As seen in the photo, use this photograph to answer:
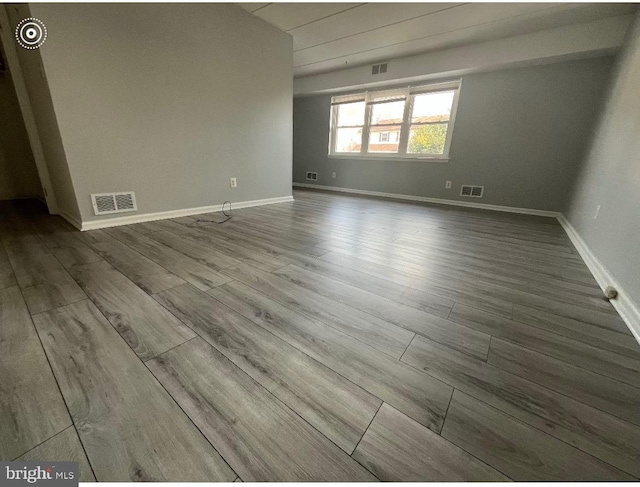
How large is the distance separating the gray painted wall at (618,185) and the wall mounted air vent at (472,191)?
1224 millimetres

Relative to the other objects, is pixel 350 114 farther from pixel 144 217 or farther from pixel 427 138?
pixel 144 217

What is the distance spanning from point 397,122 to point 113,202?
437 centimetres

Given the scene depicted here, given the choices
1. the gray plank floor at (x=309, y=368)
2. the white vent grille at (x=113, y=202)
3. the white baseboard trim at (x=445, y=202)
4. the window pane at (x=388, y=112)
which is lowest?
the gray plank floor at (x=309, y=368)

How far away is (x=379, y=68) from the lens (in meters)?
4.18

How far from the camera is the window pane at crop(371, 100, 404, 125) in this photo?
4.49m

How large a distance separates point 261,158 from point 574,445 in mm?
3613

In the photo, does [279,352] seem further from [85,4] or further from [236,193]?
[85,4]

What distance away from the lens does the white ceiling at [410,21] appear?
8.44ft

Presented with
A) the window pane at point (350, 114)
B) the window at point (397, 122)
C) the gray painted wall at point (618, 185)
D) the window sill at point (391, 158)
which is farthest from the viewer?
the window pane at point (350, 114)

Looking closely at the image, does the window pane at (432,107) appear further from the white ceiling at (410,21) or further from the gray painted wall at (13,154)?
the gray painted wall at (13,154)

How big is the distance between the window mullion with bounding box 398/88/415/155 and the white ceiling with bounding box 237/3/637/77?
74cm

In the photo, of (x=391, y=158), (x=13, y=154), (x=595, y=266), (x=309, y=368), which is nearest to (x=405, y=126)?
(x=391, y=158)

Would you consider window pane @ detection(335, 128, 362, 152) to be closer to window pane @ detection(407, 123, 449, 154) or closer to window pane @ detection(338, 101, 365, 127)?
window pane @ detection(338, 101, 365, 127)

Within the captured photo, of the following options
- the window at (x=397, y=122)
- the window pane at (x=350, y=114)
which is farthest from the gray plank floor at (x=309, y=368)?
the window pane at (x=350, y=114)
